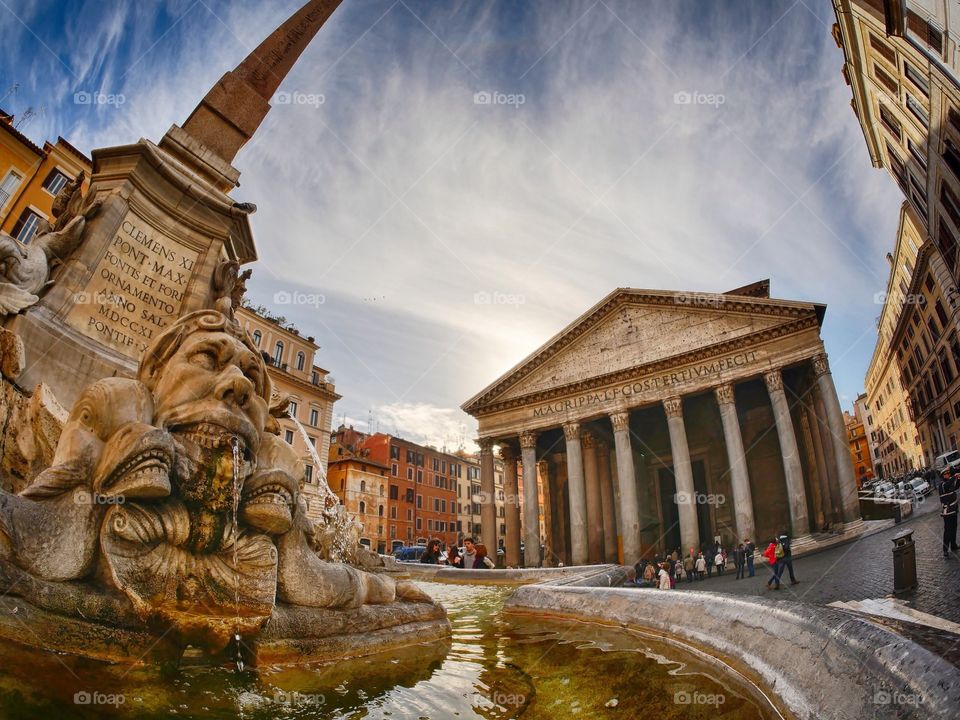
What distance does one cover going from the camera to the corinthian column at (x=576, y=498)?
71.1ft

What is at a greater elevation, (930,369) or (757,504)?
(930,369)

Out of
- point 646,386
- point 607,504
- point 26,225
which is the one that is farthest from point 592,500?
point 26,225

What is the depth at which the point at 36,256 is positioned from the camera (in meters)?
4.27

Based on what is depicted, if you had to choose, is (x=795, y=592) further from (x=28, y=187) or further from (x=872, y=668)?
(x=28, y=187)

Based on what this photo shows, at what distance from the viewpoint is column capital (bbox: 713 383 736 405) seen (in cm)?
1962

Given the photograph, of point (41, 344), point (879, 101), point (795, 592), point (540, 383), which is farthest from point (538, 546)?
point (879, 101)

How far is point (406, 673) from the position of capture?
2449 millimetres

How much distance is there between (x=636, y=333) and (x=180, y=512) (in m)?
22.6

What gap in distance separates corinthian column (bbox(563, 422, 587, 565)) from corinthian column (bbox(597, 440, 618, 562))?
278 centimetres

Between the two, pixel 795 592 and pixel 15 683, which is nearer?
pixel 15 683

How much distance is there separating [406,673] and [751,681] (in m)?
1.58

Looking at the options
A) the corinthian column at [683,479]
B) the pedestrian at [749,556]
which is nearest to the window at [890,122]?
the corinthian column at [683,479]
